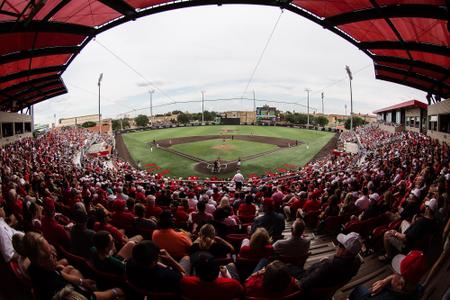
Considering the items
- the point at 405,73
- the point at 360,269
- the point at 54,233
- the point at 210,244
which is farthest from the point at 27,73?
the point at 405,73

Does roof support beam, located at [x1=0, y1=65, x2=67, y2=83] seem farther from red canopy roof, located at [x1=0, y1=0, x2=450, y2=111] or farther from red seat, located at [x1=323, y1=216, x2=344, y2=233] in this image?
red seat, located at [x1=323, y1=216, x2=344, y2=233]

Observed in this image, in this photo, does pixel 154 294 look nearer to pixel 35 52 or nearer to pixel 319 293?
pixel 319 293

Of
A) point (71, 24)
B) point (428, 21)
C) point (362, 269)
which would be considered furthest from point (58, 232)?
point (428, 21)

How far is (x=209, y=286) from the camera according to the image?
2826mm

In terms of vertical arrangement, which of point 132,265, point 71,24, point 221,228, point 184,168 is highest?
point 71,24

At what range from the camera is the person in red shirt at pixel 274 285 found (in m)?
2.74

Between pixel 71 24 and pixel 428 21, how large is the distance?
15201mm

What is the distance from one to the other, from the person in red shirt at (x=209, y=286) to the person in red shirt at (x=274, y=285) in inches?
8.4

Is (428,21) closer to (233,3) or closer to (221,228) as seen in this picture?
(233,3)

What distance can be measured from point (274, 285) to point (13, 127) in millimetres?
39260

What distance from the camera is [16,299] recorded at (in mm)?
3688

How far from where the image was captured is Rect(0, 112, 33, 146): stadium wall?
93.9ft

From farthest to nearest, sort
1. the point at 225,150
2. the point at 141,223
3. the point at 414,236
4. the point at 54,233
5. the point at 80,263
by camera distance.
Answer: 1. the point at 225,150
2. the point at 141,223
3. the point at 414,236
4. the point at 54,233
5. the point at 80,263

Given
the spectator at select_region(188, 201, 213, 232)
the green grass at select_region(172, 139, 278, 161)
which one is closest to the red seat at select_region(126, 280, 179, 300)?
the spectator at select_region(188, 201, 213, 232)
